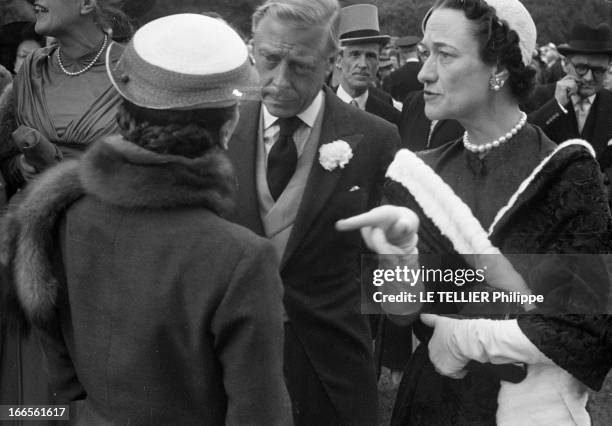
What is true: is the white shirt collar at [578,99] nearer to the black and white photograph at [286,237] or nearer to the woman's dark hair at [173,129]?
the black and white photograph at [286,237]

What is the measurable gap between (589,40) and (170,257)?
664 cm

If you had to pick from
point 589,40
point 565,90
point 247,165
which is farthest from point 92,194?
point 589,40

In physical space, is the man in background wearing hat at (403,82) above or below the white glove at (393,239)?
below

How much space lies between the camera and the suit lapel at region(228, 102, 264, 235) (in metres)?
3.29

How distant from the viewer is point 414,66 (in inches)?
390

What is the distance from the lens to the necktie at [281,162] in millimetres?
3336

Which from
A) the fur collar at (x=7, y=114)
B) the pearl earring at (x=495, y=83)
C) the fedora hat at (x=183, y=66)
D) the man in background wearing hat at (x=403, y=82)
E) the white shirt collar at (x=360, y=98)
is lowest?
the man in background wearing hat at (x=403, y=82)

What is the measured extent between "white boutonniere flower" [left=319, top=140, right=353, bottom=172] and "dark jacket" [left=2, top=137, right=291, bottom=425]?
0.97 meters

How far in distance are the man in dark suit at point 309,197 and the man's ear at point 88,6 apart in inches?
40.9

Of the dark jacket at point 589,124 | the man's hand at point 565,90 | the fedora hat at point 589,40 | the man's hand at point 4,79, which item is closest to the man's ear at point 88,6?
the man's hand at point 4,79

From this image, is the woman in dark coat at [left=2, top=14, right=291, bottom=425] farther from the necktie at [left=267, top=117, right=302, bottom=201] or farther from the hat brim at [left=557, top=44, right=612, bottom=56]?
the hat brim at [left=557, top=44, right=612, bottom=56]

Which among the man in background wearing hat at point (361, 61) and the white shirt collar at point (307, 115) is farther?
the man in background wearing hat at point (361, 61)

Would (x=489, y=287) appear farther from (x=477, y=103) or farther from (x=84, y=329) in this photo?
(x=84, y=329)

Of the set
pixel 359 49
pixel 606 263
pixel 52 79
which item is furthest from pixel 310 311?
pixel 359 49
